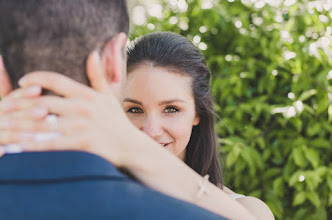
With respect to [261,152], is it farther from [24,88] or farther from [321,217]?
[24,88]

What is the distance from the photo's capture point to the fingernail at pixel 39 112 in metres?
1.22

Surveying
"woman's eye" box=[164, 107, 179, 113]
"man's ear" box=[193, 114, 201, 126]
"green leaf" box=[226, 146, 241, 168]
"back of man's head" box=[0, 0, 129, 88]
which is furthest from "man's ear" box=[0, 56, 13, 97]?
"green leaf" box=[226, 146, 241, 168]

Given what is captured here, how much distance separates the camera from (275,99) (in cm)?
389

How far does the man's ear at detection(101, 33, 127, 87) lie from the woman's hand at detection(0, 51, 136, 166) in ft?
0.21

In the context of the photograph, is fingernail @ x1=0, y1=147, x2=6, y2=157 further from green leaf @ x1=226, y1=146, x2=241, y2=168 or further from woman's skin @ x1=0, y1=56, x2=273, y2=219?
green leaf @ x1=226, y1=146, x2=241, y2=168

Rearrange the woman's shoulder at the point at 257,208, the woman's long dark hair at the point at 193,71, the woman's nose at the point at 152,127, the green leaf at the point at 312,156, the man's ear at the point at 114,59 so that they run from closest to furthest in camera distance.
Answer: the man's ear at the point at 114,59
the woman's shoulder at the point at 257,208
the woman's nose at the point at 152,127
the woman's long dark hair at the point at 193,71
the green leaf at the point at 312,156

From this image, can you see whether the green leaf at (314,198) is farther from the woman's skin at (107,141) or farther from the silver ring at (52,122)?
the silver ring at (52,122)

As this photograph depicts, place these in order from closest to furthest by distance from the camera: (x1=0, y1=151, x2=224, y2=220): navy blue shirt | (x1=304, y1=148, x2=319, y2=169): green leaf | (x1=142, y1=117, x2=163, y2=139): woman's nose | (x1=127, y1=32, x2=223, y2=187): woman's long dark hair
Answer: (x1=0, y1=151, x2=224, y2=220): navy blue shirt, (x1=142, y1=117, x2=163, y2=139): woman's nose, (x1=127, y1=32, x2=223, y2=187): woman's long dark hair, (x1=304, y1=148, x2=319, y2=169): green leaf

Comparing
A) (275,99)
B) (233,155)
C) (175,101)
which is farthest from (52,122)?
(275,99)

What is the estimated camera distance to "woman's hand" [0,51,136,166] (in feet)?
4.07

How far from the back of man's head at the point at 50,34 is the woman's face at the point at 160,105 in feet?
4.22

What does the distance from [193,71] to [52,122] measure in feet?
5.86

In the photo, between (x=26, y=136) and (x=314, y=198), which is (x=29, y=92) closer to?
(x=26, y=136)

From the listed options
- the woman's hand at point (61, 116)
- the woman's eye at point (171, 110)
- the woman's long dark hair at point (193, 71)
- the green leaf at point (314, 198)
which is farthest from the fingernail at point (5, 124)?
the green leaf at point (314, 198)
